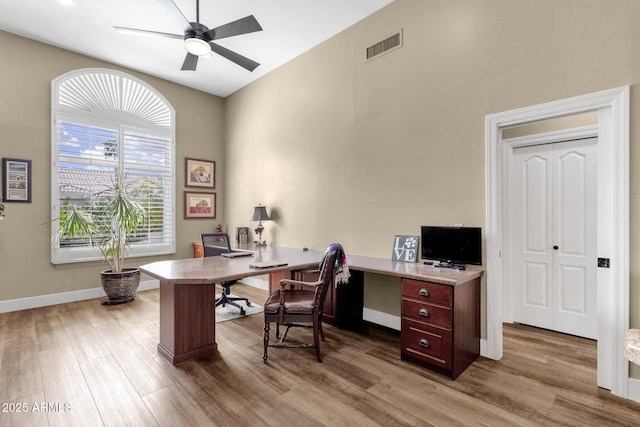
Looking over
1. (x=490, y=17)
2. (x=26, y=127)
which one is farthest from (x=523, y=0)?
(x=26, y=127)

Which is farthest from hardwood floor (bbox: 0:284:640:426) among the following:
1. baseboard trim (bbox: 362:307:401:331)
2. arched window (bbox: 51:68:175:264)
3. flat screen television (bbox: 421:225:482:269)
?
Result: arched window (bbox: 51:68:175:264)

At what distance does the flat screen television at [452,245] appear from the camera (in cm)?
275

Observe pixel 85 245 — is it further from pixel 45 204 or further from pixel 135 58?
pixel 135 58

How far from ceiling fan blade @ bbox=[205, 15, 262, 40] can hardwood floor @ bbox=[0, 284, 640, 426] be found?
9.78 ft

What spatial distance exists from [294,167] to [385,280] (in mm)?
2246

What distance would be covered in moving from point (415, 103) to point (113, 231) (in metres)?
4.53

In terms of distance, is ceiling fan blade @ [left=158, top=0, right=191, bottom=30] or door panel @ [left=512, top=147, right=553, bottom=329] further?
door panel @ [left=512, top=147, right=553, bottom=329]

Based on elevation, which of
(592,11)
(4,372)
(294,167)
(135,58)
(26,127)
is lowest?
(4,372)

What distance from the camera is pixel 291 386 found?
229 centimetres

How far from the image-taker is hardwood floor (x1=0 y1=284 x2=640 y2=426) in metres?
1.94

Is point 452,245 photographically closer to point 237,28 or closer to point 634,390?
point 634,390

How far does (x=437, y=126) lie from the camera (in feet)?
10.3

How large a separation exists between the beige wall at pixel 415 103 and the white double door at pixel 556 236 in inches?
45.7

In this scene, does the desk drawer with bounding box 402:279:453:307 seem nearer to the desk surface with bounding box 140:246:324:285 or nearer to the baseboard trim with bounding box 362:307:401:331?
the baseboard trim with bounding box 362:307:401:331
